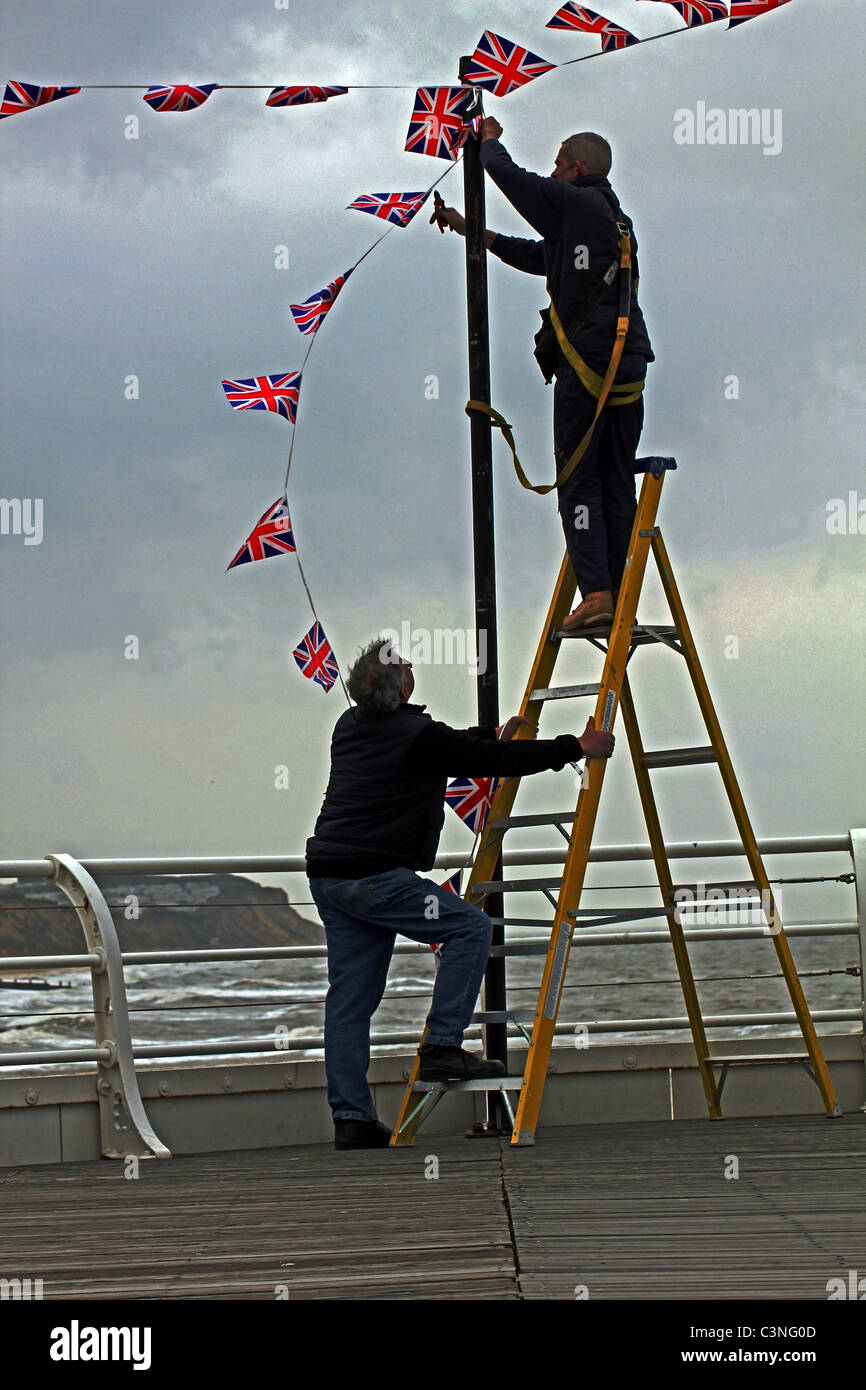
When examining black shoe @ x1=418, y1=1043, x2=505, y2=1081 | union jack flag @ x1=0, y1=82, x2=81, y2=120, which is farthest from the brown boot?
union jack flag @ x1=0, y1=82, x2=81, y2=120

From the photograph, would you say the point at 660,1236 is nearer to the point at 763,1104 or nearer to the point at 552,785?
the point at 552,785

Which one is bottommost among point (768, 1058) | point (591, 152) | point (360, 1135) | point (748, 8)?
point (360, 1135)

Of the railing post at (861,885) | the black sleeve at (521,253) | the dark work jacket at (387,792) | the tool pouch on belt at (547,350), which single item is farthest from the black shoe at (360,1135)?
the black sleeve at (521,253)

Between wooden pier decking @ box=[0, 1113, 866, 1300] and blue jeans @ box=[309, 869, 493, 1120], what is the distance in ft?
1.14

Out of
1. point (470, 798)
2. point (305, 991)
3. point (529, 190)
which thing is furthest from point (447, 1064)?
point (305, 991)

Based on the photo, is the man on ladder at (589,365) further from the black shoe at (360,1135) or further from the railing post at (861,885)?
the black shoe at (360,1135)

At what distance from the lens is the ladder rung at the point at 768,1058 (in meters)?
4.59

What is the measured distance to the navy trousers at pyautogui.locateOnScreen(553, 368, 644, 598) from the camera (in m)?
4.34

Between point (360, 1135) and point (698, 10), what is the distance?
11.8 ft

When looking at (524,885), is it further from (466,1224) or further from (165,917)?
(165,917)

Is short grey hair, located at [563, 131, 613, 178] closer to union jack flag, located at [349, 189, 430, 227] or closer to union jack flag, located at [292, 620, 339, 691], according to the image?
union jack flag, located at [349, 189, 430, 227]

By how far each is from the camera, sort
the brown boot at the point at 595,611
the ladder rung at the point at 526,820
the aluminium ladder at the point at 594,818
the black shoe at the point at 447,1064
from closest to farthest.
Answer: the aluminium ladder at the point at 594,818, the black shoe at the point at 447,1064, the ladder rung at the point at 526,820, the brown boot at the point at 595,611

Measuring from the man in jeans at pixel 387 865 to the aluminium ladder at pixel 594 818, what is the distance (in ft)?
0.40

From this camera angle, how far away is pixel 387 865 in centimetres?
411
